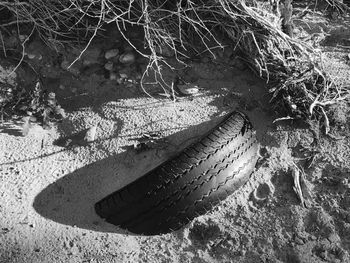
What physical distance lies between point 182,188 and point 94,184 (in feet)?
1.77

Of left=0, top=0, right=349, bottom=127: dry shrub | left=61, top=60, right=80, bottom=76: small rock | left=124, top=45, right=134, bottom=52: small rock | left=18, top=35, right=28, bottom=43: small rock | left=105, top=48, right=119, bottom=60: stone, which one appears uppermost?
left=0, top=0, right=349, bottom=127: dry shrub

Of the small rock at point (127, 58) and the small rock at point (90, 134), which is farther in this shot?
the small rock at point (127, 58)

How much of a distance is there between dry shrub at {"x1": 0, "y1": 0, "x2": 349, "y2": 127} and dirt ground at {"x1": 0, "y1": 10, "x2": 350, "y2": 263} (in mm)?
96

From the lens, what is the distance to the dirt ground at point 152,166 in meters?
2.82

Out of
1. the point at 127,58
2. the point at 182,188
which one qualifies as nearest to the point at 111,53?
the point at 127,58

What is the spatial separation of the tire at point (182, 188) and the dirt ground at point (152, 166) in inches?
2.9

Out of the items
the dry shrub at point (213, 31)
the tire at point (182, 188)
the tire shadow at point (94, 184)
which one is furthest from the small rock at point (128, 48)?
the tire at point (182, 188)

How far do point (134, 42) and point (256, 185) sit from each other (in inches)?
46.3

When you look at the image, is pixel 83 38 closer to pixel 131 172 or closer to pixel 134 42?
pixel 134 42

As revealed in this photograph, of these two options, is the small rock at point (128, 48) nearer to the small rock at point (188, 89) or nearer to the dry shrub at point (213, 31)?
the dry shrub at point (213, 31)

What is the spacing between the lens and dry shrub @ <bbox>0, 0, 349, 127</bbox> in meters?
3.19

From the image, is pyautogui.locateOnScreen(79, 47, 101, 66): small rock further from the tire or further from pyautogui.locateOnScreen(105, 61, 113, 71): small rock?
the tire

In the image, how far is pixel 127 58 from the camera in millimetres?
3305

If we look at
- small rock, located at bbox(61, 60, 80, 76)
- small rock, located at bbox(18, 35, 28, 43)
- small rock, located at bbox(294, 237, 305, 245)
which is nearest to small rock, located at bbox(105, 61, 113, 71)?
small rock, located at bbox(61, 60, 80, 76)
